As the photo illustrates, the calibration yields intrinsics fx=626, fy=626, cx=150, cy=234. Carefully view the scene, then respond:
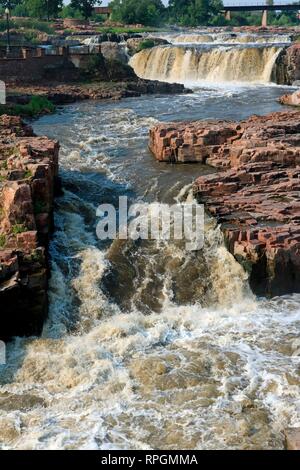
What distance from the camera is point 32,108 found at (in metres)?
26.3

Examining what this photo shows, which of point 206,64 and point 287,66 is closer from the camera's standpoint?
point 287,66

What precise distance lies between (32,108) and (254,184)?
1410cm

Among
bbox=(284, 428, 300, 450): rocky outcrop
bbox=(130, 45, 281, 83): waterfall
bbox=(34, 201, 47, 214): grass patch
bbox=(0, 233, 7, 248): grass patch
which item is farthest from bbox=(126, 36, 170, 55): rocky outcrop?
bbox=(284, 428, 300, 450): rocky outcrop

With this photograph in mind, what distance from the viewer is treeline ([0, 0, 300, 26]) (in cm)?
6798

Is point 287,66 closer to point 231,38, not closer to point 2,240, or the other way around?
point 231,38

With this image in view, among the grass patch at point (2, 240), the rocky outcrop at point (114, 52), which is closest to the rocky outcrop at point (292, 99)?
the rocky outcrop at point (114, 52)

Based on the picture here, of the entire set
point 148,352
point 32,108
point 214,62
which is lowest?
point 148,352

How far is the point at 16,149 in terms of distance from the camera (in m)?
15.8

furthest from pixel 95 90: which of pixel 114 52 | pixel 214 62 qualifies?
pixel 114 52

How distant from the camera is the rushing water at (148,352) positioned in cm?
908

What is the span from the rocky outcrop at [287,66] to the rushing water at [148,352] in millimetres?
18428

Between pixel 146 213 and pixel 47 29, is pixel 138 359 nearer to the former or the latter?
pixel 146 213
